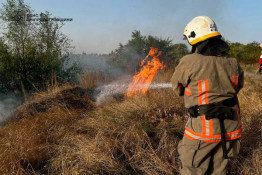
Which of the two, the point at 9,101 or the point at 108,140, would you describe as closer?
the point at 108,140

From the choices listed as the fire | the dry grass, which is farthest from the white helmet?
the fire

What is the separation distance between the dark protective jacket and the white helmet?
0.18m

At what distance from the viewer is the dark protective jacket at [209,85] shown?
1934 mm

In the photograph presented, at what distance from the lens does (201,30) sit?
2025 millimetres

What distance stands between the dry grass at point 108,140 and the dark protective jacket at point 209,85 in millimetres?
972

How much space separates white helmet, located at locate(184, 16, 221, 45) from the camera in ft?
6.60

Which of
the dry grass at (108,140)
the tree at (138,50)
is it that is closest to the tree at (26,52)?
the dry grass at (108,140)

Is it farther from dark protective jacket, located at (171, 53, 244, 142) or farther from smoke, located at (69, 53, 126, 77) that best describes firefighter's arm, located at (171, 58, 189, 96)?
smoke, located at (69, 53, 126, 77)

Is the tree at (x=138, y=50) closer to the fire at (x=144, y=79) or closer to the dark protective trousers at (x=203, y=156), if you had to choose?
the fire at (x=144, y=79)

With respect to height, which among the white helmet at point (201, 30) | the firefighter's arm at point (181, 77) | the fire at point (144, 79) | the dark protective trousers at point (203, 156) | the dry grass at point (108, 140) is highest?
the white helmet at point (201, 30)

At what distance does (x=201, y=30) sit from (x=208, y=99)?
69 cm

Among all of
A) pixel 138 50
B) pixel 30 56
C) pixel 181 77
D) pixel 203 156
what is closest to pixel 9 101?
pixel 30 56

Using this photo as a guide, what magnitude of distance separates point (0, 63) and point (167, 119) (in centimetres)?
519

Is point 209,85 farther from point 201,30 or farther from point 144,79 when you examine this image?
point 144,79
